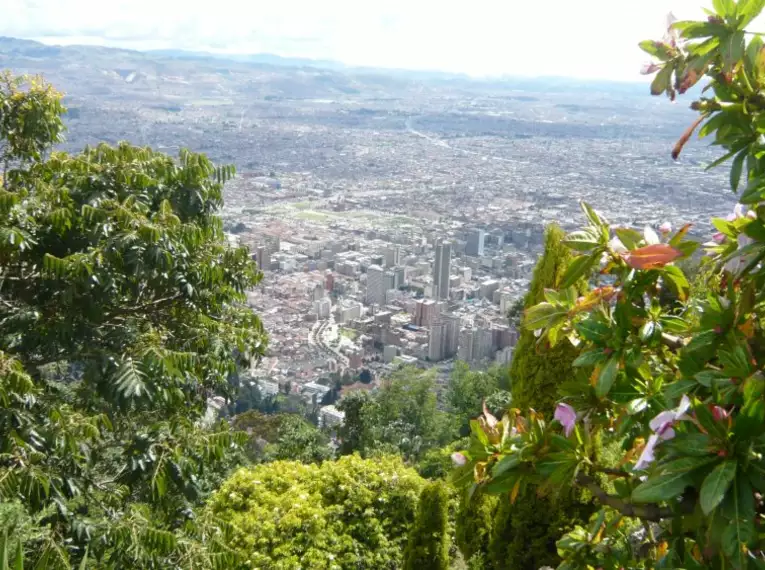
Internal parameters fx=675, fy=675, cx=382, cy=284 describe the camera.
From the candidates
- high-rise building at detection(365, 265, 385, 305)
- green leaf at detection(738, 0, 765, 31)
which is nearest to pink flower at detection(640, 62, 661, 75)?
green leaf at detection(738, 0, 765, 31)

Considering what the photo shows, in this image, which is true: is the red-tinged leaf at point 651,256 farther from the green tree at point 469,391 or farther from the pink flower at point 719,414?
the green tree at point 469,391

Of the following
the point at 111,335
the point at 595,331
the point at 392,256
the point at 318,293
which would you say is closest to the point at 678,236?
the point at 595,331

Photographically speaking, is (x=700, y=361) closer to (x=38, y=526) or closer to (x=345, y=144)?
(x=38, y=526)

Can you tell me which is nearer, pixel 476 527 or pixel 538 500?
pixel 538 500

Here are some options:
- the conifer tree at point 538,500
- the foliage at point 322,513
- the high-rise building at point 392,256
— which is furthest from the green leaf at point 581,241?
the high-rise building at point 392,256

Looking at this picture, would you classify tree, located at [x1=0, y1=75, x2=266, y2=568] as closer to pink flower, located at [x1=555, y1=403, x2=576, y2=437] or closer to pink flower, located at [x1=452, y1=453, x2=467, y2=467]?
pink flower, located at [x1=452, y1=453, x2=467, y2=467]

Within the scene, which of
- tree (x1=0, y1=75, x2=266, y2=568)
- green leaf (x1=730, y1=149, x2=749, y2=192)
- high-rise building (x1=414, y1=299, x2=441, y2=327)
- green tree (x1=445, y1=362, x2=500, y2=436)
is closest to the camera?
green leaf (x1=730, y1=149, x2=749, y2=192)

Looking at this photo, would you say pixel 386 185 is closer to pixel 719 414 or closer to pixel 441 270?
pixel 441 270
